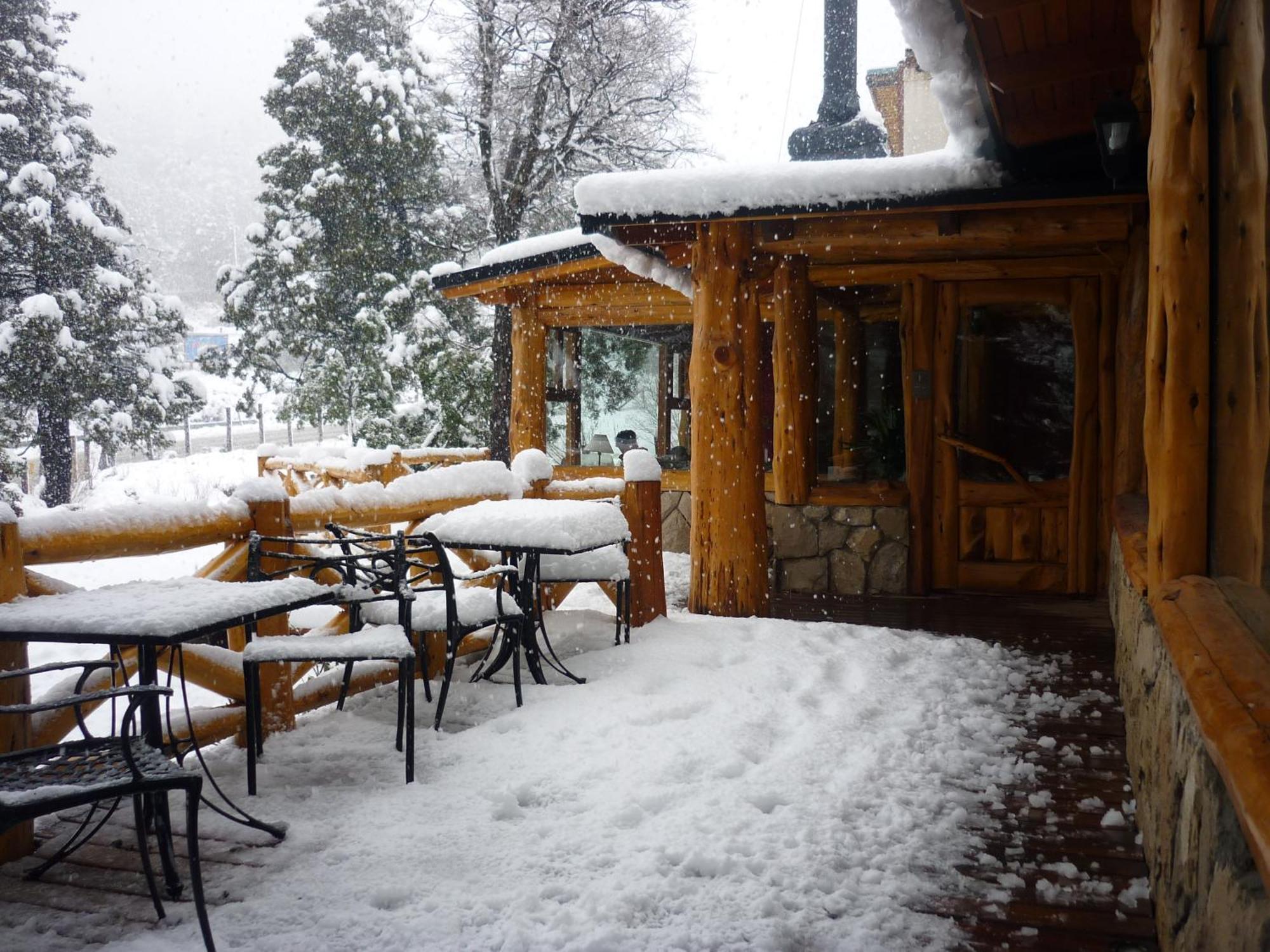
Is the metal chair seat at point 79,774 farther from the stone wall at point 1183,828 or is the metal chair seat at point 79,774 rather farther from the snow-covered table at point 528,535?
the stone wall at point 1183,828

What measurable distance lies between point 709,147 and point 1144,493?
12521mm

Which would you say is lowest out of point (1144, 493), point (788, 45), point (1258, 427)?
point (1144, 493)

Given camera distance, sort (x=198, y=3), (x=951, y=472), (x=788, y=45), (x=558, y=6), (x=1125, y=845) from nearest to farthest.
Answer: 1. (x=1125, y=845)
2. (x=951, y=472)
3. (x=558, y=6)
4. (x=788, y=45)
5. (x=198, y=3)

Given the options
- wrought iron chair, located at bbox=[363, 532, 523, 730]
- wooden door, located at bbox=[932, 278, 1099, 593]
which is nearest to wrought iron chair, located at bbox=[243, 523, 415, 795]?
wrought iron chair, located at bbox=[363, 532, 523, 730]

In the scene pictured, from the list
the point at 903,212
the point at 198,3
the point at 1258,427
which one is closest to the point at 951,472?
the point at 903,212

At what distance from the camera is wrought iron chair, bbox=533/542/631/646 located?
460 centimetres

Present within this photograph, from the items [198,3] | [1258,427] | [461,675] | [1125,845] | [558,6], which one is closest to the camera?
[1258,427]

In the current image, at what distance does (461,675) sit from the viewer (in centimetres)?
459

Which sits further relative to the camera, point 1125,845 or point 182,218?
point 182,218

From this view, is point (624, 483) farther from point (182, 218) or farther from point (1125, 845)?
point (182, 218)

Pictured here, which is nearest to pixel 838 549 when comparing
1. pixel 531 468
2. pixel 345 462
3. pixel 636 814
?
pixel 531 468

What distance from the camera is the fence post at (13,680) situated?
2592 millimetres

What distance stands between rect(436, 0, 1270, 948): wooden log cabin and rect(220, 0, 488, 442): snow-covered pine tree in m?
5.70

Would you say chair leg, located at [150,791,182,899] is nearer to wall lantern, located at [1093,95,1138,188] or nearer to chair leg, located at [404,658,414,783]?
chair leg, located at [404,658,414,783]
